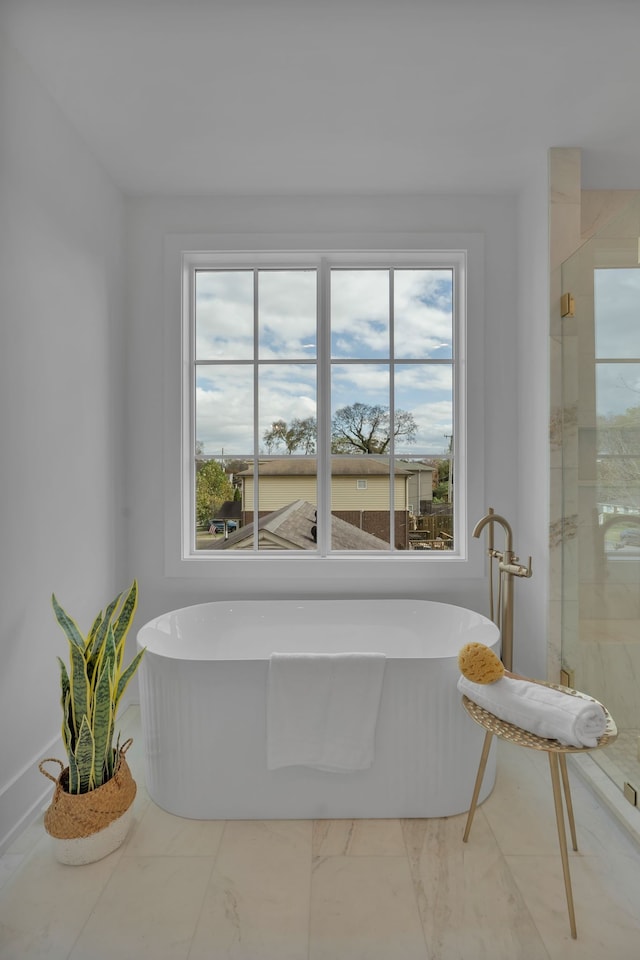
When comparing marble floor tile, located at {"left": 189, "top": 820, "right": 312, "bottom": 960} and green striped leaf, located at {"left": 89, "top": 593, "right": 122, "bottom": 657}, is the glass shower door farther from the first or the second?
green striped leaf, located at {"left": 89, "top": 593, "right": 122, "bottom": 657}

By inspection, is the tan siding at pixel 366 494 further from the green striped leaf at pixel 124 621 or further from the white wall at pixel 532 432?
the green striped leaf at pixel 124 621

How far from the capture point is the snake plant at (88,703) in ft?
5.51

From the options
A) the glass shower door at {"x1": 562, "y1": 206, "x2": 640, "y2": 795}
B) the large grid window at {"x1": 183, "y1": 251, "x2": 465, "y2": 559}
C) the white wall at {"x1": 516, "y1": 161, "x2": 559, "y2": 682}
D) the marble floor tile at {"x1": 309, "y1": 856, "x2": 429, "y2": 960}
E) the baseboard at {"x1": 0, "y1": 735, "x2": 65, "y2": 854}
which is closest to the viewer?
the marble floor tile at {"x1": 309, "y1": 856, "x2": 429, "y2": 960}

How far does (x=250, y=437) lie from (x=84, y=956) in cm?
210

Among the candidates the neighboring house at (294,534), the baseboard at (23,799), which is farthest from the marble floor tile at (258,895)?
the neighboring house at (294,534)

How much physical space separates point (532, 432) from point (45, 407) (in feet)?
6.81

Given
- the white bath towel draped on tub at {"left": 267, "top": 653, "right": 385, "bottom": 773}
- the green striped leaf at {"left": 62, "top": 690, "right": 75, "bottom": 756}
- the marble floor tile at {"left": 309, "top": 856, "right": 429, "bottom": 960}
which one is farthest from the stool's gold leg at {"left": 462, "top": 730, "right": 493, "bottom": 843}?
the green striped leaf at {"left": 62, "top": 690, "right": 75, "bottom": 756}

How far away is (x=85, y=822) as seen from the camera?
168cm

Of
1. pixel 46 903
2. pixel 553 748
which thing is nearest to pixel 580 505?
pixel 553 748

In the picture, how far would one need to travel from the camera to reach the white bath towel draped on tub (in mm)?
1856

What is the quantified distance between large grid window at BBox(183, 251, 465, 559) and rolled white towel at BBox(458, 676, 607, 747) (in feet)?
4.12

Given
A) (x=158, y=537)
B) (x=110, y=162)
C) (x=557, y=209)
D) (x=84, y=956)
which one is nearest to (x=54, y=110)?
(x=110, y=162)

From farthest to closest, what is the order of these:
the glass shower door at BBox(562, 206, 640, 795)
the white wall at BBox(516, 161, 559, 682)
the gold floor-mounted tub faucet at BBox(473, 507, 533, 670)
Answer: the white wall at BBox(516, 161, 559, 682), the gold floor-mounted tub faucet at BBox(473, 507, 533, 670), the glass shower door at BBox(562, 206, 640, 795)

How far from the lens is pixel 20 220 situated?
6.20 ft
